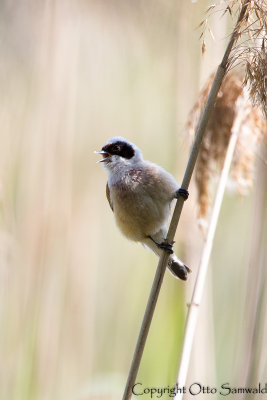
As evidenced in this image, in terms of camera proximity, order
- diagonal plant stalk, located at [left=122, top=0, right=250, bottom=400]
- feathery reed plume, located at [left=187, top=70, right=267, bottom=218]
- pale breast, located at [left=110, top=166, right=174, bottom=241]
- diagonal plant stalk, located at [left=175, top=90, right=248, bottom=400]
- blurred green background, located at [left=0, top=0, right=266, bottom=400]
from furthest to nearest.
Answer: pale breast, located at [left=110, top=166, right=174, bottom=241]
blurred green background, located at [left=0, top=0, right=266, bottom=400]
feathery reed plume, located at [left=187, top=70, right=267, bottom=218]
diagonal plant stalk, located at [left=175, top=90, right=248, bottom=400]
diagonal plant stalk, located at [left=122, top=0, right=250, bottom=400]

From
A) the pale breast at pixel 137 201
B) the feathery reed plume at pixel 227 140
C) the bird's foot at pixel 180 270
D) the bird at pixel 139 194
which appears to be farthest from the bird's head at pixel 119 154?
the bird's foot at pixel 180 270

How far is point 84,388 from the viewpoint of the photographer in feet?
7.41

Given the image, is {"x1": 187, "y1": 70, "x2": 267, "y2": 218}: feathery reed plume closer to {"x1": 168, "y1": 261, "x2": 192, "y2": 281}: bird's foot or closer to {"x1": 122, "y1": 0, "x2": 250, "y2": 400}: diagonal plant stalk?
{"x1": 168, "y1": 261, "x2": 192, "y2": 281}: bird's foot

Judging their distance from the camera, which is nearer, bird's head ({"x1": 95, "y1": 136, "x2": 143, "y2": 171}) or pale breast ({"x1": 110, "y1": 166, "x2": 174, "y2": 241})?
pale breast ({"x1": 110, "y1": 166, "x2": 174, "y2": 241})

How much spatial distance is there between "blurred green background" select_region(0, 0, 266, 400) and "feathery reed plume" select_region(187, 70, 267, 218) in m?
0.17

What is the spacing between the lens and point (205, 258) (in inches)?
76.8

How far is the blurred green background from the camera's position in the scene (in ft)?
7.66

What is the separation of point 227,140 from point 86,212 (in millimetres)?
962

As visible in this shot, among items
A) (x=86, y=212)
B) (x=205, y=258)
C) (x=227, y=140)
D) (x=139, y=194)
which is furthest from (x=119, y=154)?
(x=205, y=258)

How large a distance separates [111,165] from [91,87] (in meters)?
0.56

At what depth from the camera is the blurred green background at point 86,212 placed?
91.9 inches

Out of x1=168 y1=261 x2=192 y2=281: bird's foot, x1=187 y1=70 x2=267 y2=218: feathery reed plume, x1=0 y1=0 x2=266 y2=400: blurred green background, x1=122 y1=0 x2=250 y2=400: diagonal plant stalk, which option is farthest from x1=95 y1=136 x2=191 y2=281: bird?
x1=122 y1=0 x2=250 y2=400: diagonal plant stalk

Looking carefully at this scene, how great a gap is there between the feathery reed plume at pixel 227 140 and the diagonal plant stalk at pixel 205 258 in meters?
0.03

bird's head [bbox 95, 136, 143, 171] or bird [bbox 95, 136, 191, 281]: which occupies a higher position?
bird's head [bbox 95, 136, 143, 171]
